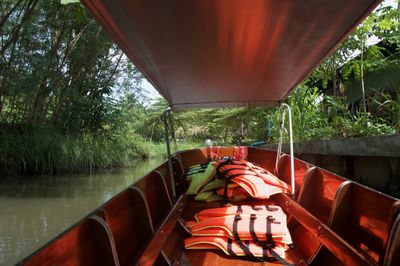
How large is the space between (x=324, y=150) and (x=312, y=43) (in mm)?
3607

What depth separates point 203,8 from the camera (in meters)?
1.50

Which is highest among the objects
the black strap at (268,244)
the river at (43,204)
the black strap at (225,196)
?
the black strap at (225,196)

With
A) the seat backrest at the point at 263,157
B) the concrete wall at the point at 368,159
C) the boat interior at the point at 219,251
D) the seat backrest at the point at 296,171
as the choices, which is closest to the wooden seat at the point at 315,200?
the boat interior at the point at 219,251

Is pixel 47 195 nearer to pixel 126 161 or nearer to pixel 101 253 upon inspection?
pixel 126 161

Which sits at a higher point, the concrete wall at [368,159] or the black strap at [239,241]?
the concrete wall at [368,159]

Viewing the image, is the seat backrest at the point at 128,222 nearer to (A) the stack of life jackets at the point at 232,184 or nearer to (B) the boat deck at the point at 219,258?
(B) the boat deck at the point at 219,258

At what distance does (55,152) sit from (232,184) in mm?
8788

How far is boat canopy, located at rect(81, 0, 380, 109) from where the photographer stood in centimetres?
149

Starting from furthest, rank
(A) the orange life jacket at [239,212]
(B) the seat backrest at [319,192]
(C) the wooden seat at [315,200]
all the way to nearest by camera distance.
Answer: (B) the seat backrest at [319,192] → (A) the orange life jacket at [239,212] → (C) the wooden seat at [315,200]

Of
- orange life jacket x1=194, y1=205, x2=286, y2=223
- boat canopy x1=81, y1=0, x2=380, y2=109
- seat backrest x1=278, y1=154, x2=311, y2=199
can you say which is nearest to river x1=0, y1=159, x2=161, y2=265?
orange life jacket x1=194, y1=205, x2=286, y2=223

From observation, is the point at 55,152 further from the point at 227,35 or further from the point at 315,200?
the point at 227,35

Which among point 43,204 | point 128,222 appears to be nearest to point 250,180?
point 128,222

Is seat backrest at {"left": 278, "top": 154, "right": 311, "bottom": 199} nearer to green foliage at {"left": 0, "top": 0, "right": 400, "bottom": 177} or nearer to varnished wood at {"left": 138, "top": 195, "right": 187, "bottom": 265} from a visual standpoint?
varnished wood at {"left": 138, "top": 195, "right": 187, "bottom": 265}

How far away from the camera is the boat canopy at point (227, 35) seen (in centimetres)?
149
